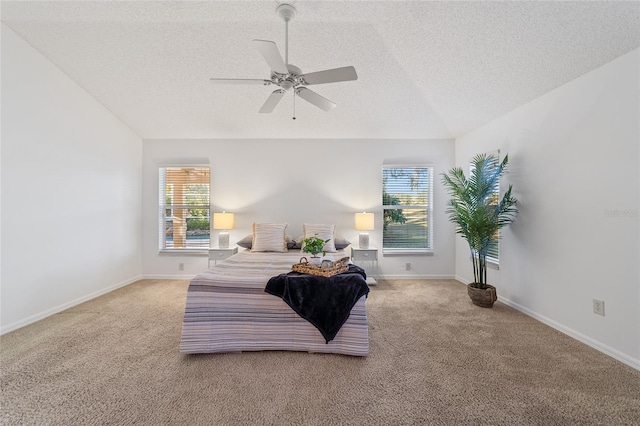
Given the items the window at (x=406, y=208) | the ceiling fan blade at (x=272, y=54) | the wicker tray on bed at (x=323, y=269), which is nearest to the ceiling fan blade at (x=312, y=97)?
the ceiling fan blade at (x=272, y=54)

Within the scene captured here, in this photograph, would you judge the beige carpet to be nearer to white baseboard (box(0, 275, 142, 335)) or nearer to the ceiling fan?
white baseboard (box(0, 275, 142, 335))

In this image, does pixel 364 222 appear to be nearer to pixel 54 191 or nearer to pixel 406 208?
pixel 406 208

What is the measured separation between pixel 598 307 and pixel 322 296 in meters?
2.52

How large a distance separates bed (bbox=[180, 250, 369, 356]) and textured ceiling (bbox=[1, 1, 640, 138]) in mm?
2577

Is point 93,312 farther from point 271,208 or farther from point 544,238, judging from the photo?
point 544,238

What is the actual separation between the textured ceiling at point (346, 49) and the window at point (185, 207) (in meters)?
1.12

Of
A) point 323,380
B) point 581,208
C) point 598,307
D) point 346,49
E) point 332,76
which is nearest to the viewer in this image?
point 323,380

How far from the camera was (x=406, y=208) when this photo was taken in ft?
16.3

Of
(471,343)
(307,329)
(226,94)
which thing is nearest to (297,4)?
(226,94)

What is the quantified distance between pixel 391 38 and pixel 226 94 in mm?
2297

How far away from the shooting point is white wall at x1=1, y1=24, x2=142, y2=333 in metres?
2.84

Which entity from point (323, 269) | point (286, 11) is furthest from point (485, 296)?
point (286, 11)

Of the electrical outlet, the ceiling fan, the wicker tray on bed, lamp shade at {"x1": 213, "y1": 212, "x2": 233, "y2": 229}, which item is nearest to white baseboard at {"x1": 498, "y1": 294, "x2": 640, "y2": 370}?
the electrical outlet

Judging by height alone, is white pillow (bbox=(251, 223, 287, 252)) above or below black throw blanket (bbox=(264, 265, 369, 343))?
above
